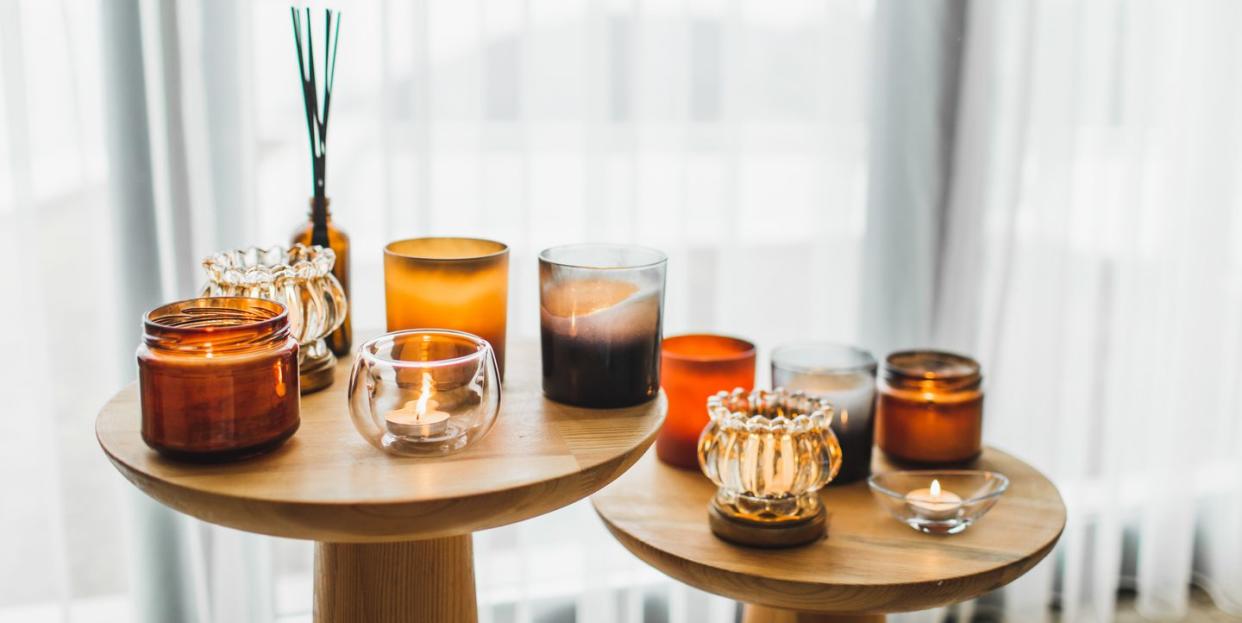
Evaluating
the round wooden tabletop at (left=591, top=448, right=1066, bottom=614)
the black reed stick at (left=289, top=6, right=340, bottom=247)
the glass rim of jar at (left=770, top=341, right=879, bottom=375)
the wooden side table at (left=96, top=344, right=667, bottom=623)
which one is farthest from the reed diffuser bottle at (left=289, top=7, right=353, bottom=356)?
the glass rim of jar at (left=770, top=341, right=879, bottom=375)

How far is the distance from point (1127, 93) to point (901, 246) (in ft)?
1.43

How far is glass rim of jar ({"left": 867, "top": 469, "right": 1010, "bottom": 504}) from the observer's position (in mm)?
1107

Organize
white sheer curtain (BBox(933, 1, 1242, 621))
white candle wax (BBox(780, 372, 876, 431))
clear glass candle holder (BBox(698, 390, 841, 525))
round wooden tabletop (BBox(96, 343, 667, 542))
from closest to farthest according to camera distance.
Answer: round wooden tabletop (BBox(96, 343, 667, 542))
clear glass candle holder (BBox(698, 390, 841, 525))
white candle wax (BBox(780, 372, 876, 431))
white sheer curtain (BBox(933, 1, 1242, 621))

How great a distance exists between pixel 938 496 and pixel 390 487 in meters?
0.61

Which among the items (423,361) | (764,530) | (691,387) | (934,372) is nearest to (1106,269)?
(934,372)

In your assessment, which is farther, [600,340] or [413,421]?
[600,340]

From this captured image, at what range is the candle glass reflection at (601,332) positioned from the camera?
946 mm

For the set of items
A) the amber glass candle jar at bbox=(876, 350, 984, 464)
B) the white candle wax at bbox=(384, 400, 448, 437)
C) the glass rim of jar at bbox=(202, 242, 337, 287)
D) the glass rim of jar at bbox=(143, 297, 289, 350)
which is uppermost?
the glass rim of jar at bbox=(202, 242, 337, 287)

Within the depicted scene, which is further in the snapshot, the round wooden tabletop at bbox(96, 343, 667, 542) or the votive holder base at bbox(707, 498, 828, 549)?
the votive holder base at bbox(707, 498, 828, 549)

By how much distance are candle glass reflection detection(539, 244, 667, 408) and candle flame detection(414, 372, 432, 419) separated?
159 mm

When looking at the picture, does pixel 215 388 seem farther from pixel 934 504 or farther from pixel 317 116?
pixel 934 504

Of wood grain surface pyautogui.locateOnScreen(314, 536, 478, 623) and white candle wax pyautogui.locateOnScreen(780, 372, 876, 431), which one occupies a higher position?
white candle wax pyautogui.locateOnScreen(780, 372, 876, 431)

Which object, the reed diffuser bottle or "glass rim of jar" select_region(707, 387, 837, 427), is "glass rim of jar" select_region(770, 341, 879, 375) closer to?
"glass rim of jar" select_region(707, 387, 837, 427)

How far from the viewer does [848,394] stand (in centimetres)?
120
